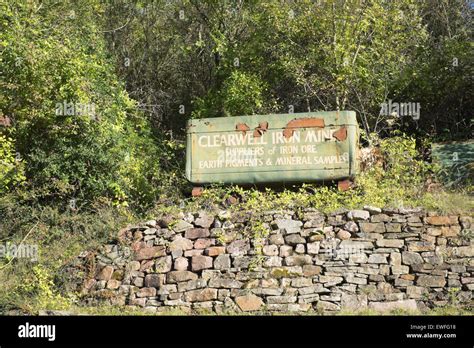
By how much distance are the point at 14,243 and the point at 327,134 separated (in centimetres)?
636

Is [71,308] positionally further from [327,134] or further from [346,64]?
[346,64]

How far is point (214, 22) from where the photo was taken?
2025cm

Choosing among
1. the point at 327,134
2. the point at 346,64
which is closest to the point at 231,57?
the point at 346,64

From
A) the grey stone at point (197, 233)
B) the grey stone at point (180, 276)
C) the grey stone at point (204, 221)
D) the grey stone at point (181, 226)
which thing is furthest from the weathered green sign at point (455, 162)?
the grey stone at point (180, 276)

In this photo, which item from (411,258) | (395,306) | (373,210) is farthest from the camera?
(373,210)

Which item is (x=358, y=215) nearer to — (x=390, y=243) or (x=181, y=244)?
(x=390, y=243)

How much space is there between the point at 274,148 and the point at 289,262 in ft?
8.44

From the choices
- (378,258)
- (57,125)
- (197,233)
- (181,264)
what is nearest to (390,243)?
(378,258)

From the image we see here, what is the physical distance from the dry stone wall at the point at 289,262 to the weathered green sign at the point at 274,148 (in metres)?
1.15

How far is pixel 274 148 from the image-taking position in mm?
14555

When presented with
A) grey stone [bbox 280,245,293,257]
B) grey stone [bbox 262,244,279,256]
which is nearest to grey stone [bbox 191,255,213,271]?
grey stone [bbox 262,244,279,256]

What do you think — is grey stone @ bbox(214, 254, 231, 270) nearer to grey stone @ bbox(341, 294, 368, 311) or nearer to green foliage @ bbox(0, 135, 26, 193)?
grey stone @ bbox(341, 294, 368, 311)

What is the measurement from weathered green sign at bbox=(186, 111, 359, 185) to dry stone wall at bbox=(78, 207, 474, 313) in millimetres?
1146

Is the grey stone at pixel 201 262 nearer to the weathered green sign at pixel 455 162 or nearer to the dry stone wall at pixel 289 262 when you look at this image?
the dry stone wall at pixel 289 262
